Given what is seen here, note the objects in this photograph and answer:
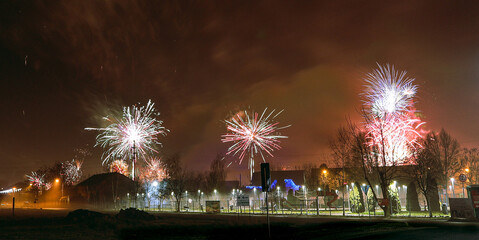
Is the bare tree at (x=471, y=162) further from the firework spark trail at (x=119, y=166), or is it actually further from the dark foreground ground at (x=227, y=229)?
the firework spark trail at (x=119, y=166)

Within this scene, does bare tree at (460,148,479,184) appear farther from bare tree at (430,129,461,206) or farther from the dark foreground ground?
the dark foreground ground

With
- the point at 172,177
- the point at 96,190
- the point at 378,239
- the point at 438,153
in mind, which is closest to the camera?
the point at 378,239

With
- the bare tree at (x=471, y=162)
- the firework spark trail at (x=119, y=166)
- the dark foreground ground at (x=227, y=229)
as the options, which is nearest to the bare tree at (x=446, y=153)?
the bare tree at (x=471, y=162)

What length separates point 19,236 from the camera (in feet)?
68.8

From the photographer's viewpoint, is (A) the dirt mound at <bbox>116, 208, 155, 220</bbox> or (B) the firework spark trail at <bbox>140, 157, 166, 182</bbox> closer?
(A) the dirt mound at <bbox>116, 208, 155, 220</bbox>

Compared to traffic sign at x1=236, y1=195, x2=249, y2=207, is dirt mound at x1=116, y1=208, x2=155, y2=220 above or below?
below

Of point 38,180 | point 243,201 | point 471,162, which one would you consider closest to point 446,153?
point 471,162

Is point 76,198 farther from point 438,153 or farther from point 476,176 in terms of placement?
point 476,176

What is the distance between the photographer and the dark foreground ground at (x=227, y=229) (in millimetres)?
18891

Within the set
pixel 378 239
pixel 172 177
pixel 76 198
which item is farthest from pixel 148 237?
pixel 76 198

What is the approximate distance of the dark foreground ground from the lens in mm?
18891

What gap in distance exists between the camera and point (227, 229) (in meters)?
23.3

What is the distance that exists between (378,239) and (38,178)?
13322 cm

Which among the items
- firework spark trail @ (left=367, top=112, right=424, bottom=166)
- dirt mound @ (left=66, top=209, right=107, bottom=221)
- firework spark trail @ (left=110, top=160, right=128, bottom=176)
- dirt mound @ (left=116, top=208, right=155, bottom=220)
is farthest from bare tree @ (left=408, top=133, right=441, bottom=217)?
firework spark trail @ (left=110, top=160, right=128, bottom=176)
